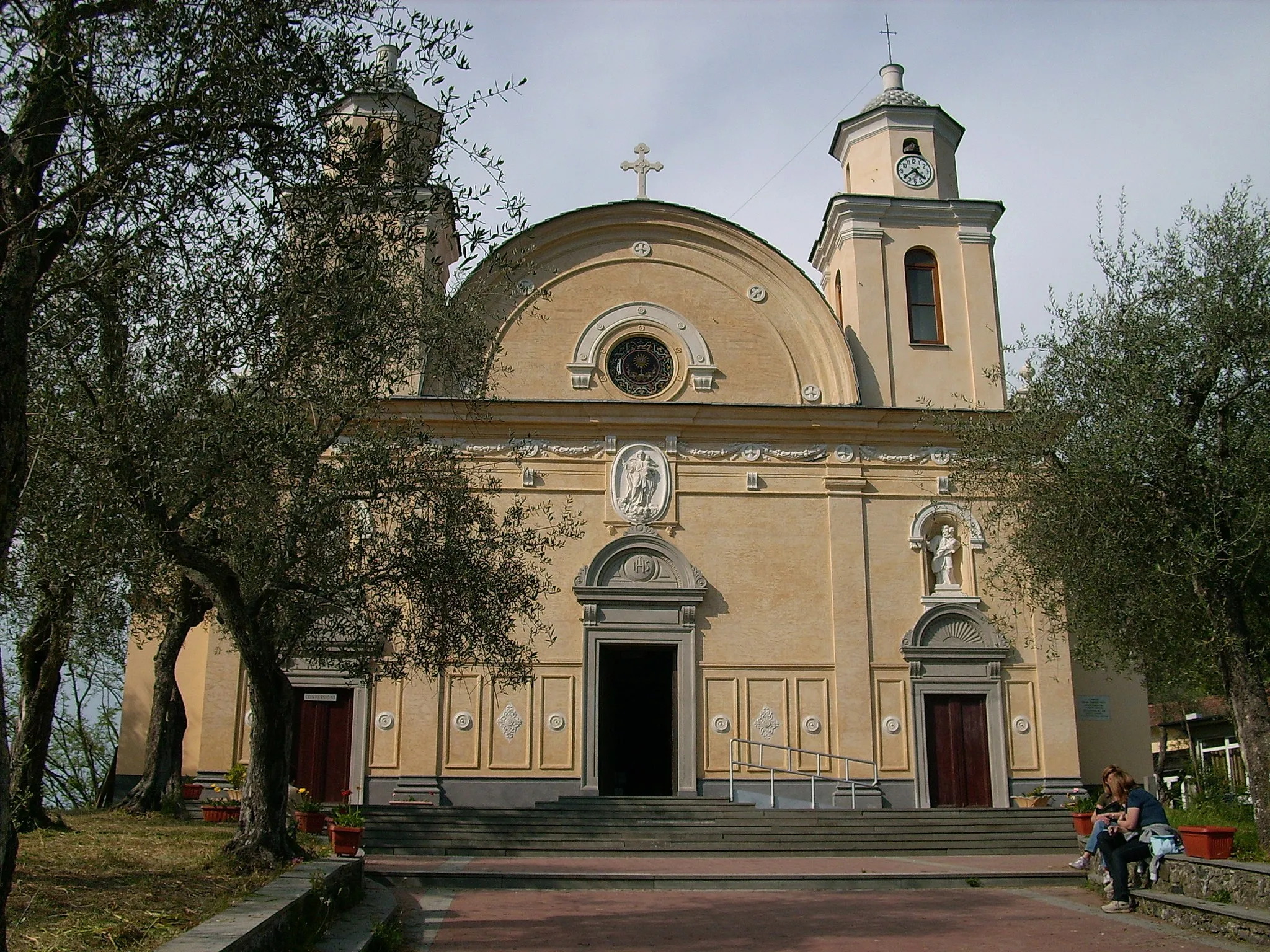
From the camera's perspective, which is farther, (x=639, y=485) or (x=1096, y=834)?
(x=639, y=485)

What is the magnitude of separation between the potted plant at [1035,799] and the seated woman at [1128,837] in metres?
7.61

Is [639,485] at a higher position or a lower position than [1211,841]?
higher

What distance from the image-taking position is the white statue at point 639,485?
19562mm

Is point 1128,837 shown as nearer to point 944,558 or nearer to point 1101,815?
point 1101,815

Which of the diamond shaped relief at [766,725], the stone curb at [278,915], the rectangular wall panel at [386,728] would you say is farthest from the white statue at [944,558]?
the stone curb at [278,915]

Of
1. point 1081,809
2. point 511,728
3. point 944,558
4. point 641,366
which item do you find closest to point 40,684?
point 511,728

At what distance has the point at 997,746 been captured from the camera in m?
19.0

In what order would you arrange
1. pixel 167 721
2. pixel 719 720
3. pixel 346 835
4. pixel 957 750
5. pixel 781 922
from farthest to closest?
pixel 957 750, pixel 719 720, pixel 167 721, pixel 346 835, pixel 781 922

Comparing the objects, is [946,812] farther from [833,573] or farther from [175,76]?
[175,76]

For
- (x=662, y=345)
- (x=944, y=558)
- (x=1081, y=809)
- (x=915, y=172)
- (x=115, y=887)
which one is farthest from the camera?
(x=915, y=172)

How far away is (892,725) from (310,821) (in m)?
9.62

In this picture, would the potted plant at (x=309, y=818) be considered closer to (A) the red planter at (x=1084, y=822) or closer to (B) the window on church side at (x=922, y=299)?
(A) the red planter at (x=1084, y=822)

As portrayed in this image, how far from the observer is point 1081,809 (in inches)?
680

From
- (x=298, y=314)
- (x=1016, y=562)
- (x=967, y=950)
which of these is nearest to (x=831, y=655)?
(x=1016, y=562)
